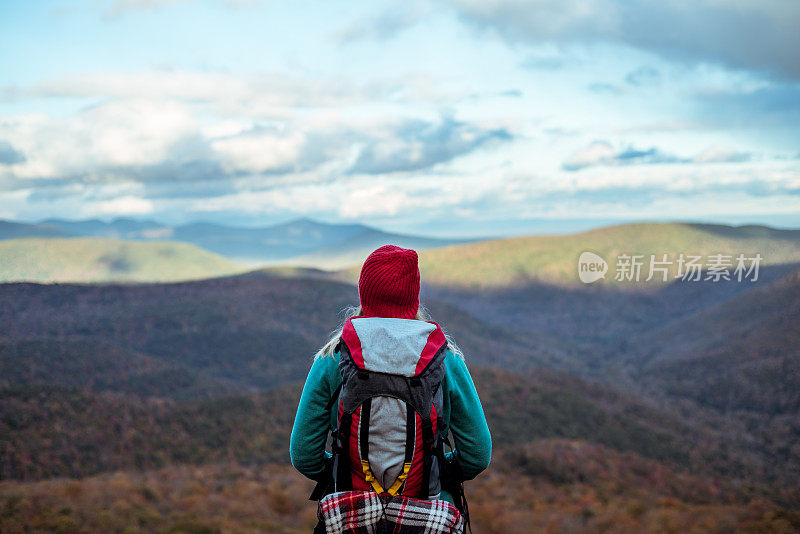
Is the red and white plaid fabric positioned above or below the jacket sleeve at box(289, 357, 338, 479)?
below

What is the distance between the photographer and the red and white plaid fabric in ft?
9.46

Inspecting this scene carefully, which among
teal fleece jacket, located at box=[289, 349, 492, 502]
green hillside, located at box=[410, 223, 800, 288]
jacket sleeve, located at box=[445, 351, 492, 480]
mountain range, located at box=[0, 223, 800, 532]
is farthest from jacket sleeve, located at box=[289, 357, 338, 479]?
green hillside, located at box=[410, 223, 800, 288]

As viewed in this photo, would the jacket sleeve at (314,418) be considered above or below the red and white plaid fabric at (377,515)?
above

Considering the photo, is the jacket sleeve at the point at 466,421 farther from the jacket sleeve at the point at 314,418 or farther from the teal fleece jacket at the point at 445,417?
the jacket sleeve at the point at 314,418

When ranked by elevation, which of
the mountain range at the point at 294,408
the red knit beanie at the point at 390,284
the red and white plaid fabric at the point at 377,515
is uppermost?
the red knit beanie at the point at 390,284

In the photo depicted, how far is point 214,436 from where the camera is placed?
2136 centimetres

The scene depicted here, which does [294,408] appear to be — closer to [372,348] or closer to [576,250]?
[372,348]

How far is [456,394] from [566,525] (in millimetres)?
12065

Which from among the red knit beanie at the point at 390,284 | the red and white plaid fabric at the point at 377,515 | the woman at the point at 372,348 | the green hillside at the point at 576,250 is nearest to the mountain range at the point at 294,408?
the woman at the point at 372,348

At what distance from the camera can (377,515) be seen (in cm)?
290

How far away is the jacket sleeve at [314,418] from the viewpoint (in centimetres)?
313

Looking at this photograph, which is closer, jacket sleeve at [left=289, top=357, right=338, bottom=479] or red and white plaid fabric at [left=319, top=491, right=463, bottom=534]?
red and white plaid fabric at [left=319, top=491, right=463, bottom=534]

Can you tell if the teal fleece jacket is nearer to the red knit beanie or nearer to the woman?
the woman

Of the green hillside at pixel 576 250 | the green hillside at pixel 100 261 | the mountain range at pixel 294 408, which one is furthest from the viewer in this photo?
the green hillside at pixel 100 261
